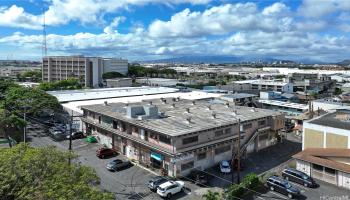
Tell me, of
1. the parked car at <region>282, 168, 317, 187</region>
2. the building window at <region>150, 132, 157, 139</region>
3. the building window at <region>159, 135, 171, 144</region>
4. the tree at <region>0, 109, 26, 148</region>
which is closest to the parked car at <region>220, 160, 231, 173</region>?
the parked car at <region>282, 168, 317, 187</region>

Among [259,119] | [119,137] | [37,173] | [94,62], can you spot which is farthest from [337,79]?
[37,173]

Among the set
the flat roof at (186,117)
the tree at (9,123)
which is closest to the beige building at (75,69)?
the flat roof at (186,117)

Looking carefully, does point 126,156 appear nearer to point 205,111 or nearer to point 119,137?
point 119,137

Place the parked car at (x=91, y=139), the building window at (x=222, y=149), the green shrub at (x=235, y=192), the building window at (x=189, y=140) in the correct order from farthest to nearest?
the parked car at (x=91, y=139) → the building window at (x=222, y=149) → the building window at (x=189, y=140) → the green shrub at (x=235, y=192)

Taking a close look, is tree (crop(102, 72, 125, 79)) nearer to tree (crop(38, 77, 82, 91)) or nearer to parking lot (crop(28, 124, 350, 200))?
tree (crop(38, 77, 82, 91))

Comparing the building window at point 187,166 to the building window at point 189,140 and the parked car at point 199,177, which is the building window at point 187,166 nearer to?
the parked car at point 199,177

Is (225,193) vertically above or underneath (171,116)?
underneath

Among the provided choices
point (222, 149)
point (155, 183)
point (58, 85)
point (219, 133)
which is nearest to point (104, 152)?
point (155, 183)

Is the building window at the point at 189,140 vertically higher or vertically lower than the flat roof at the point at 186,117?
lower
